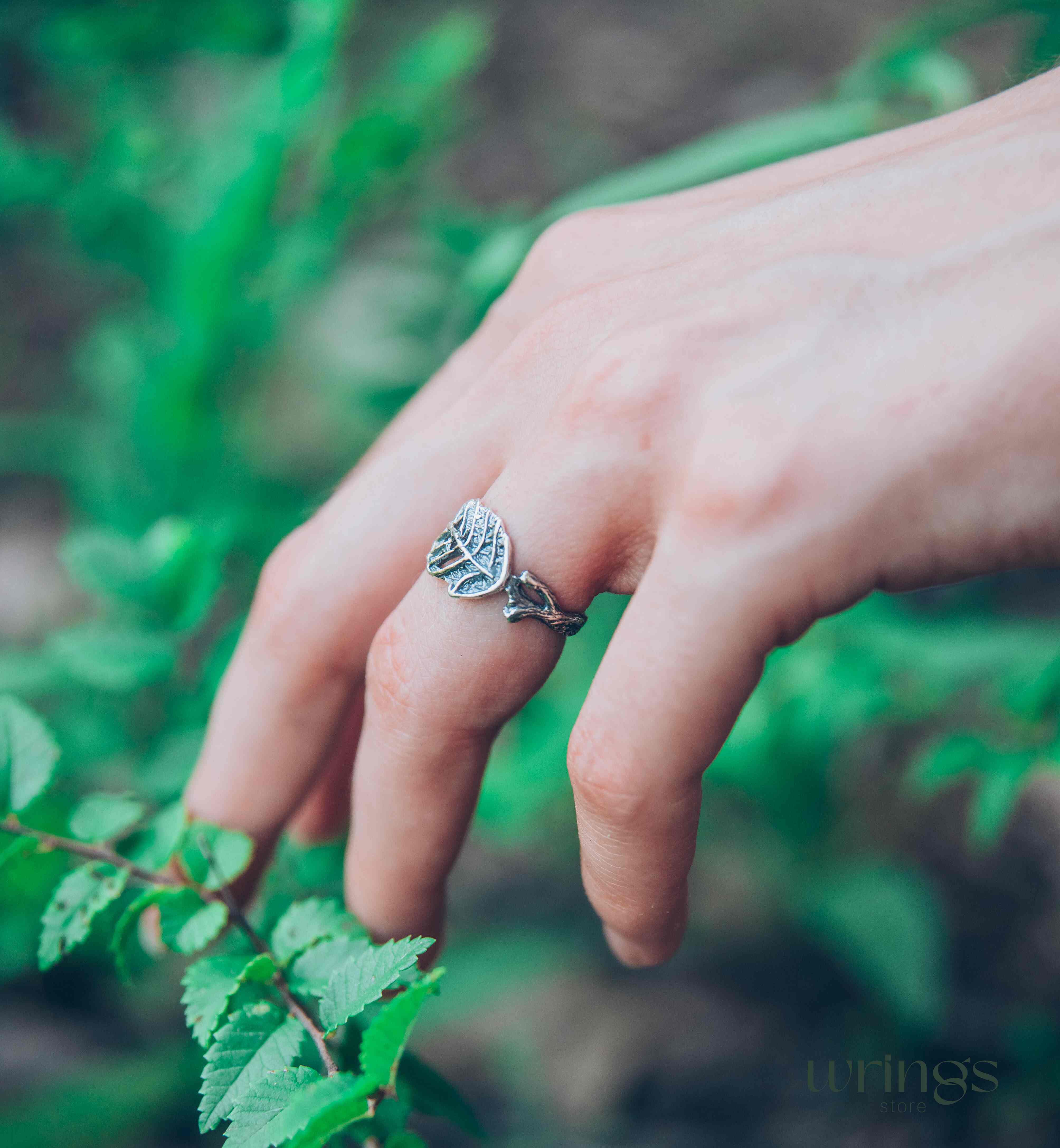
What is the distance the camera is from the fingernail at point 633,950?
28.5 inches

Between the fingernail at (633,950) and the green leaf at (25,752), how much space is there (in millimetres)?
513

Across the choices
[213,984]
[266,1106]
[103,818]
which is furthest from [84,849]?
[266,1106]

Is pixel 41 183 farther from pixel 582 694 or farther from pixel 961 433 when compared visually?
pixel 961 433

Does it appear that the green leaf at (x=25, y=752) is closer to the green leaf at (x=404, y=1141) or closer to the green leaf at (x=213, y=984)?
the green leaf at (x=213, y=984)

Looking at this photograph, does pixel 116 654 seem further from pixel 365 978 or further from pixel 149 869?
pixel 365 978

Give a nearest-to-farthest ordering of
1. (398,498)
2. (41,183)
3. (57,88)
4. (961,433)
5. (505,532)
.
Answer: (961,433), (505,532), (398,498), (41,183), (57,88)

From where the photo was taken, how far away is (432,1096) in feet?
2.24

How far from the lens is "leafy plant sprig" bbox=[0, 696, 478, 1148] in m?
0.48

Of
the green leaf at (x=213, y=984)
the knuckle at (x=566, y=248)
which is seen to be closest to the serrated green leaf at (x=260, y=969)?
the green leaf at (x=213, y=984)

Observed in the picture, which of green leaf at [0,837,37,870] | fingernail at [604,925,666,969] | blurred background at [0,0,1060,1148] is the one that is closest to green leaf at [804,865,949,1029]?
blurred background at [0,0,1060,1148]

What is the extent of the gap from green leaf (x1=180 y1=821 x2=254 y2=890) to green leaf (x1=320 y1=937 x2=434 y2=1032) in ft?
0.55

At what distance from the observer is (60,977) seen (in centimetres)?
127

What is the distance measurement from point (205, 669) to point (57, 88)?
6.44ft

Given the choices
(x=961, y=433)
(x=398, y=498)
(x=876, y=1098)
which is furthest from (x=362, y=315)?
(x=876, y=1098)
